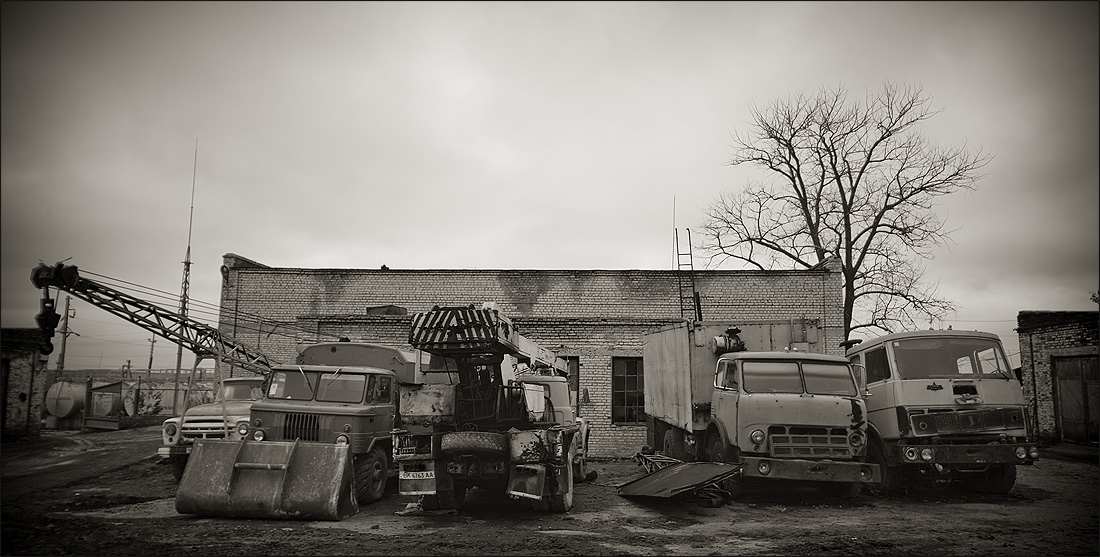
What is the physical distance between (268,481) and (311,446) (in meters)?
0.67

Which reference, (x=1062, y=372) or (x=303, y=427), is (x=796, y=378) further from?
(x=1062, y=372)

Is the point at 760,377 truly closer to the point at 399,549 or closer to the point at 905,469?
the point at 905,469

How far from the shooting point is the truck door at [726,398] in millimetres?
10203

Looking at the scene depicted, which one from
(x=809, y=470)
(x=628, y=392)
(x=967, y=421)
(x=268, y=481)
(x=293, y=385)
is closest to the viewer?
(x=268, y=481)

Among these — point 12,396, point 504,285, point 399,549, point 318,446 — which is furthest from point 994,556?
point 12,396

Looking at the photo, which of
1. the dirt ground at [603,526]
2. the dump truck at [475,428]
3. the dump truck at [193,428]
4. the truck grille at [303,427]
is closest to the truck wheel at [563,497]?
the dump truck at [475,428]

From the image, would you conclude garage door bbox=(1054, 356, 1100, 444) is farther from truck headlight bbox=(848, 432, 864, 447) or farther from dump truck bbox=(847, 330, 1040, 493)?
truck headlight bbox=(848, 432, 864, 447)

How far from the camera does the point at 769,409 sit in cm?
995

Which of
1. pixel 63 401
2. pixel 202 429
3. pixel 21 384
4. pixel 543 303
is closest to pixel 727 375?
pixel 543 303

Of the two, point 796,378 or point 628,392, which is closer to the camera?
point 796,378

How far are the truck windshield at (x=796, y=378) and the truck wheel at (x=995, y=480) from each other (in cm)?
268

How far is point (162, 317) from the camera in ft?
46.9

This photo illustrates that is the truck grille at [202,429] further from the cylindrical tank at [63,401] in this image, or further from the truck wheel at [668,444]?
the cylindrical tank at [63,401]

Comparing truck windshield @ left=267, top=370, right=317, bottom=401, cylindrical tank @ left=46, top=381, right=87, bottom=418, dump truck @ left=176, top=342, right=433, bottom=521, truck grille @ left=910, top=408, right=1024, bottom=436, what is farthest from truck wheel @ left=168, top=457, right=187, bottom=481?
cylindrical tank @ left=46, top=381, right=87, bottom=418
